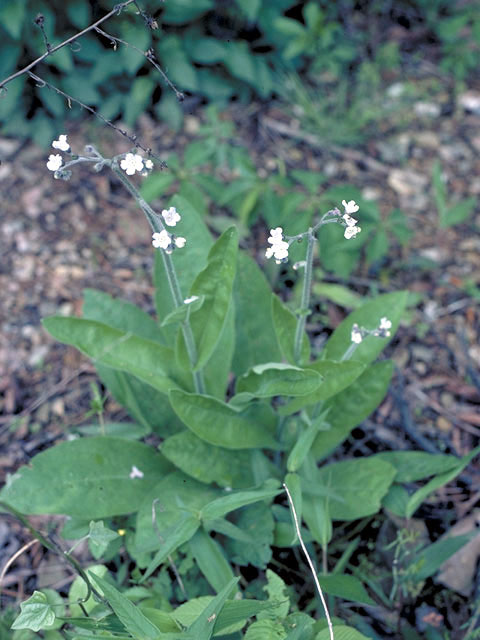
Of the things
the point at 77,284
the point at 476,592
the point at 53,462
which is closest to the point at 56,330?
the point at 53,462

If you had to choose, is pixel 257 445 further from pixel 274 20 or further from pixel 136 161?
pixel 274 20

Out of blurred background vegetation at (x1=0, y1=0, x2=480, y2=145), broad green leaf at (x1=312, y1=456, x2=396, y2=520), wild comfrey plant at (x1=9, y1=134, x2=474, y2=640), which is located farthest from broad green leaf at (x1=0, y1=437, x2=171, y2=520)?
blurred background vegetation at (x1=0, y1=0, x2=480, y2=145)

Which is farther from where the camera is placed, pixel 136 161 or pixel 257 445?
pixel 257 445

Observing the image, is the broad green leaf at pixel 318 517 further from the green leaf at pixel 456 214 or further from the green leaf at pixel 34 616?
the green leaf at pixel 456 214

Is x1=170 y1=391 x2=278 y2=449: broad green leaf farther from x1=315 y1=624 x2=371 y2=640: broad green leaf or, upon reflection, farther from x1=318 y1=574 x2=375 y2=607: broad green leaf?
x1=315 y1=624 x2=371 y2=640: broad green leaf

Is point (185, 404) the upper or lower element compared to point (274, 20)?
lower


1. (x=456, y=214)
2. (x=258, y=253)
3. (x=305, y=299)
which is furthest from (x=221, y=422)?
(x=456, y=214)
